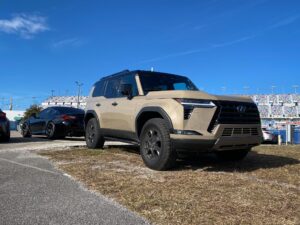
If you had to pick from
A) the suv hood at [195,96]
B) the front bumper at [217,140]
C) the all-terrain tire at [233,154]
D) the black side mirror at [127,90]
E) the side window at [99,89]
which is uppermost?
the side window at [99,89]

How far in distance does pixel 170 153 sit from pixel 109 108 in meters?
2.95

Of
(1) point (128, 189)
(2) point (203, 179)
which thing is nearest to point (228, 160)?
(2) point (203, 179)

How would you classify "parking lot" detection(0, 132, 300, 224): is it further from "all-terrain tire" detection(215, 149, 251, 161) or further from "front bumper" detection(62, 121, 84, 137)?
"front bumper" detection(62, 121, 84, 137)

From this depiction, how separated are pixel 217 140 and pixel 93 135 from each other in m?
4.43

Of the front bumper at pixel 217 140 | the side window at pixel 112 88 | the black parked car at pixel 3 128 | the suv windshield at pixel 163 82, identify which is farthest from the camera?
the black parked car at pixel 3 128

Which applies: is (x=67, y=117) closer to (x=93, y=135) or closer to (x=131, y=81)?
(x=93, y=135)

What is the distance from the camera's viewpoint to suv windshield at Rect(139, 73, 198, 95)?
26.3 feet

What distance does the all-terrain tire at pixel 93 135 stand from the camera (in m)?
9.66

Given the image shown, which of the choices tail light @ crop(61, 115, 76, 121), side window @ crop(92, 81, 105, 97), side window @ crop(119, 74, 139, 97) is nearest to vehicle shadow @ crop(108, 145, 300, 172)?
side window @ crop(119, 74, 139, 97)

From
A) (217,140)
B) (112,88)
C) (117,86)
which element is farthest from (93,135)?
(217,140)

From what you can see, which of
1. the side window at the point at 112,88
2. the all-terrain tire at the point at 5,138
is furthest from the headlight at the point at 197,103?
the all-terrain tire at the point at 5,138

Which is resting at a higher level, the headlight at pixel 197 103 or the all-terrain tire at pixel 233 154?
the headlight at pixel 197 103

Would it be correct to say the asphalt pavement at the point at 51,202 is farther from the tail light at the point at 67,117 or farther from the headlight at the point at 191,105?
the tail light at the point at 67,117

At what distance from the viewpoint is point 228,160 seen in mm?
8141
